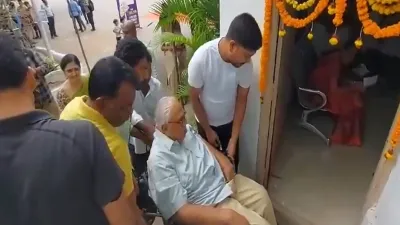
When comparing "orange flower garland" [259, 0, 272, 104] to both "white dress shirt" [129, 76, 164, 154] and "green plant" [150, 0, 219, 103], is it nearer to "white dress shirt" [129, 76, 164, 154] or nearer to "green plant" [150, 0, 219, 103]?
"white dress shirt" [129, 76, 164, 154]

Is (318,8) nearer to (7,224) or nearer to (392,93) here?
(7,224)

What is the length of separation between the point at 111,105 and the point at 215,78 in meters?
0.81

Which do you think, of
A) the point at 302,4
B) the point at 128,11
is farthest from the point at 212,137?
the point at 128,11

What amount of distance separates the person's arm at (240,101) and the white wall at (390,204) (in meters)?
0.87

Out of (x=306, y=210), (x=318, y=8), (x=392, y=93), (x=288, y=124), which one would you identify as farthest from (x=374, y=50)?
(x=318, y=8)

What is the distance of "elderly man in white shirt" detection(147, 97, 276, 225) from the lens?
1.89 metres

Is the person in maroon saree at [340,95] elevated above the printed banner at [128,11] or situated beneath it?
situated beneath

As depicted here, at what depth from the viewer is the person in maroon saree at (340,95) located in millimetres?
3248

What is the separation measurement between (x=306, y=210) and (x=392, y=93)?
1.93m

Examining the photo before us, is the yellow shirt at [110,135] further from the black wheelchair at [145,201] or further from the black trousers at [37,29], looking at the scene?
the black trousers at [37,29]

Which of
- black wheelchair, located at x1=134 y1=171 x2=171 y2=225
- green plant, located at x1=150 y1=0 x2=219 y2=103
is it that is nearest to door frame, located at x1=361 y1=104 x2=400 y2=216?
black wheelchair, located at x1=134 y1=171 x2=171 y2=225

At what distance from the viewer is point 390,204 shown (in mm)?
1963

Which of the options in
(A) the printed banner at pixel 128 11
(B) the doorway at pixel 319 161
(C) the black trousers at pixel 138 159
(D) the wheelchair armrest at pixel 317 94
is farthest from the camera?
(A) the printed banner at pixel 128 11

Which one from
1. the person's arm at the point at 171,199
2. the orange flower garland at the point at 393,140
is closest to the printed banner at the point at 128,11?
the person's arm at the point at 171,199
